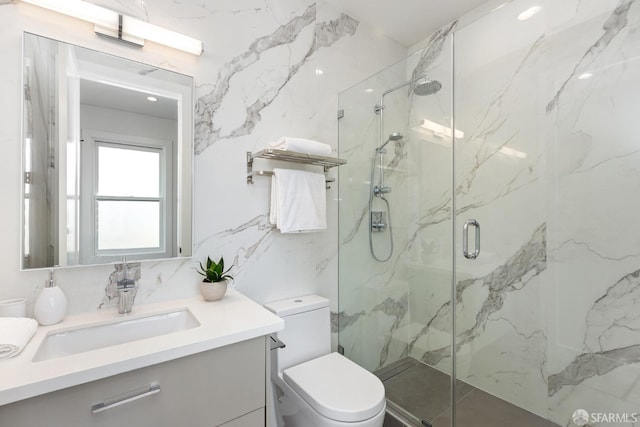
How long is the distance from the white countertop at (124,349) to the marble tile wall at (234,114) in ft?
0.67

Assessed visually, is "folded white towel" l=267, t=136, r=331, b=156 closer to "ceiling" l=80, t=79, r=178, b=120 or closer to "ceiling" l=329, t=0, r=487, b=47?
"ceiling" l=80, t=79, r=178, b=120

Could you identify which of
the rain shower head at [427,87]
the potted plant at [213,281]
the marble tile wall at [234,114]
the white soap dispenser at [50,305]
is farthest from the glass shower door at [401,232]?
the white soap dispenser at [50,305]

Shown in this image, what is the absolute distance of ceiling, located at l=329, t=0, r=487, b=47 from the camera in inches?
79.6

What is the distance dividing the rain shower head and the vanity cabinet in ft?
5.29

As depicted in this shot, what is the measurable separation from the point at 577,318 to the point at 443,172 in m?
1.05

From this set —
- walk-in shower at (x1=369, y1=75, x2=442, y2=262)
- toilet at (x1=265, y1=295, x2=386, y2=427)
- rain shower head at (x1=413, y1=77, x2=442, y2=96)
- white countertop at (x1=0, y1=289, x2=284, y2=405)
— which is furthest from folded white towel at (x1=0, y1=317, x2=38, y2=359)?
rain shower head at (x1=413, y1=77, x2=442, y2=96)

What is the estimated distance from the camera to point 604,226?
4.85 feet

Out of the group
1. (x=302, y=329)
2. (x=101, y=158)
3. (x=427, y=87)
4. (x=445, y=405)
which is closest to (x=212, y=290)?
(x=302, y=329)

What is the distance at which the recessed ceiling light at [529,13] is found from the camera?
5.38 feet

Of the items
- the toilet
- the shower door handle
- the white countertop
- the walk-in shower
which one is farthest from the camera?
the walk-in shower

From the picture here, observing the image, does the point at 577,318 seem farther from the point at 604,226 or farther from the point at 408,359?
the point at 408,359

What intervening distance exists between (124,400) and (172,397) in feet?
0.42

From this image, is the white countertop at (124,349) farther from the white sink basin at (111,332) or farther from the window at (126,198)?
the window at (126,198)

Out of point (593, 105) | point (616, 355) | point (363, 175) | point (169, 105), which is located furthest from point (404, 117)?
point (616, 355)
